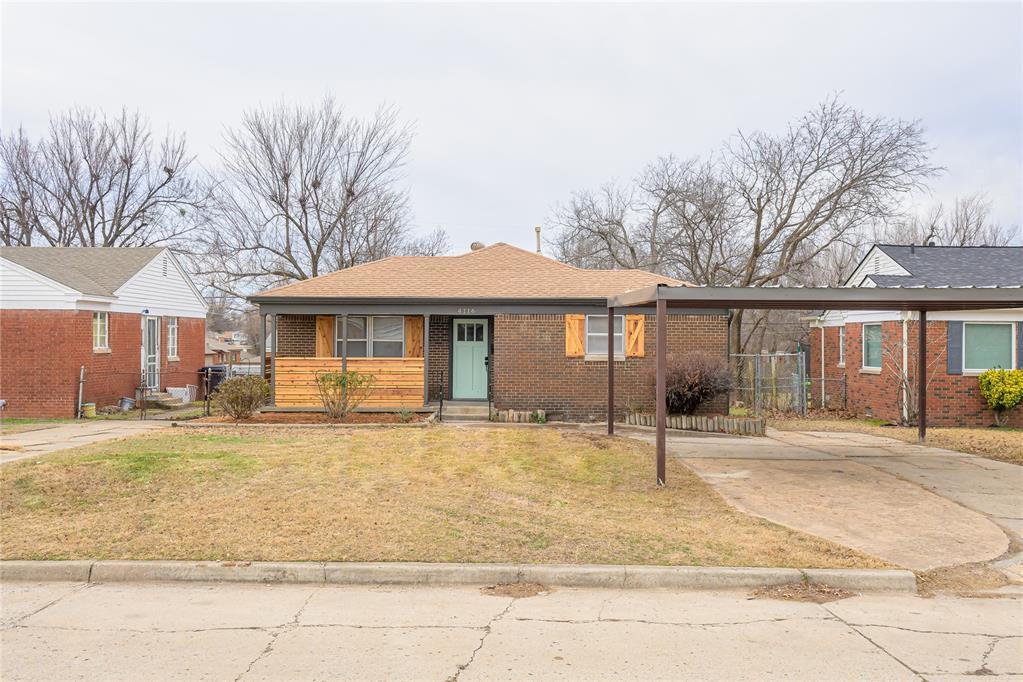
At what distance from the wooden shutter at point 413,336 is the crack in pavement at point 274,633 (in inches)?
538

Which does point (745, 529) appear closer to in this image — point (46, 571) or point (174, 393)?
point (46, 571)

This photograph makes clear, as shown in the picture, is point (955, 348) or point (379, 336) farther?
point (379, 336)

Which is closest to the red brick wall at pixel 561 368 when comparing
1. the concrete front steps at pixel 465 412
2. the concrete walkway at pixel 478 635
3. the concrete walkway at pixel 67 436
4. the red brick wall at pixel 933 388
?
the concrete front steps at pixel 465 412

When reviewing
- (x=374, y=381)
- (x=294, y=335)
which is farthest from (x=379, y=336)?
(x=294, y=335)

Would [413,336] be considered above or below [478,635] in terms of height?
above

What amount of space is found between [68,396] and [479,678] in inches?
713

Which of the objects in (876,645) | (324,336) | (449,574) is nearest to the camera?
(876,645)

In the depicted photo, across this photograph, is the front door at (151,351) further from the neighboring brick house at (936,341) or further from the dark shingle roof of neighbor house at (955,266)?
the dark shingle roof of neighbor house at (955,266)

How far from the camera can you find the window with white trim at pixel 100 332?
20.3m

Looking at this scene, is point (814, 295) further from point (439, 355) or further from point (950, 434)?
point (439, 355)

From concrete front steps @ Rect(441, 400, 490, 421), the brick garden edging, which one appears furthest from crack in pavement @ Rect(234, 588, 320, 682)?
concrete front steps @ Rect(441, 400, 490, 421)

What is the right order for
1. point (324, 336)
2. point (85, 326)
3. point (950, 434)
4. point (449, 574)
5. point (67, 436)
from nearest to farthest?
point (449, 574) < point (67, 436) < point (950, 434) < point (324, 336) < point (85, 326)

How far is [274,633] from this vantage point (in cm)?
525

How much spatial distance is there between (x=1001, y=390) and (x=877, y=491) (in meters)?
10.6
